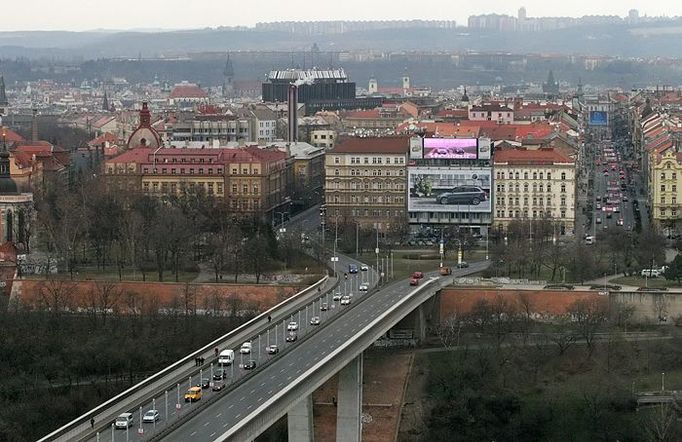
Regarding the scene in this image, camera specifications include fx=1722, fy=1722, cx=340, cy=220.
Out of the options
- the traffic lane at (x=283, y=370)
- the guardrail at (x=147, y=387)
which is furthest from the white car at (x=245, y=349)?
the traffic lane at (x=283, y=370)

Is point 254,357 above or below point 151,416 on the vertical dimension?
below

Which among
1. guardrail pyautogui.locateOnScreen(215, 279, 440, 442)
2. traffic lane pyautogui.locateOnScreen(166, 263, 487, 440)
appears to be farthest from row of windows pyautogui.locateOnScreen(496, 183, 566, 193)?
guardrail pyautogui.locateOnScreen(215, 279, 440, 442)

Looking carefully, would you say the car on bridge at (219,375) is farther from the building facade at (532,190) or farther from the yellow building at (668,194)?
the yellow building at (668,194)

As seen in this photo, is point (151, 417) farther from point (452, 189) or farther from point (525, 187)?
point (525, 187)

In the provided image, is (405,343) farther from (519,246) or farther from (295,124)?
(295,124)

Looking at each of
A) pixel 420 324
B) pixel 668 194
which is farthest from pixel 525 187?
pixel 420 324

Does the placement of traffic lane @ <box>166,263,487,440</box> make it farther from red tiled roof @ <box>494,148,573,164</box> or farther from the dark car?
red tiled roof @ <box>494,148,573,164</box>
